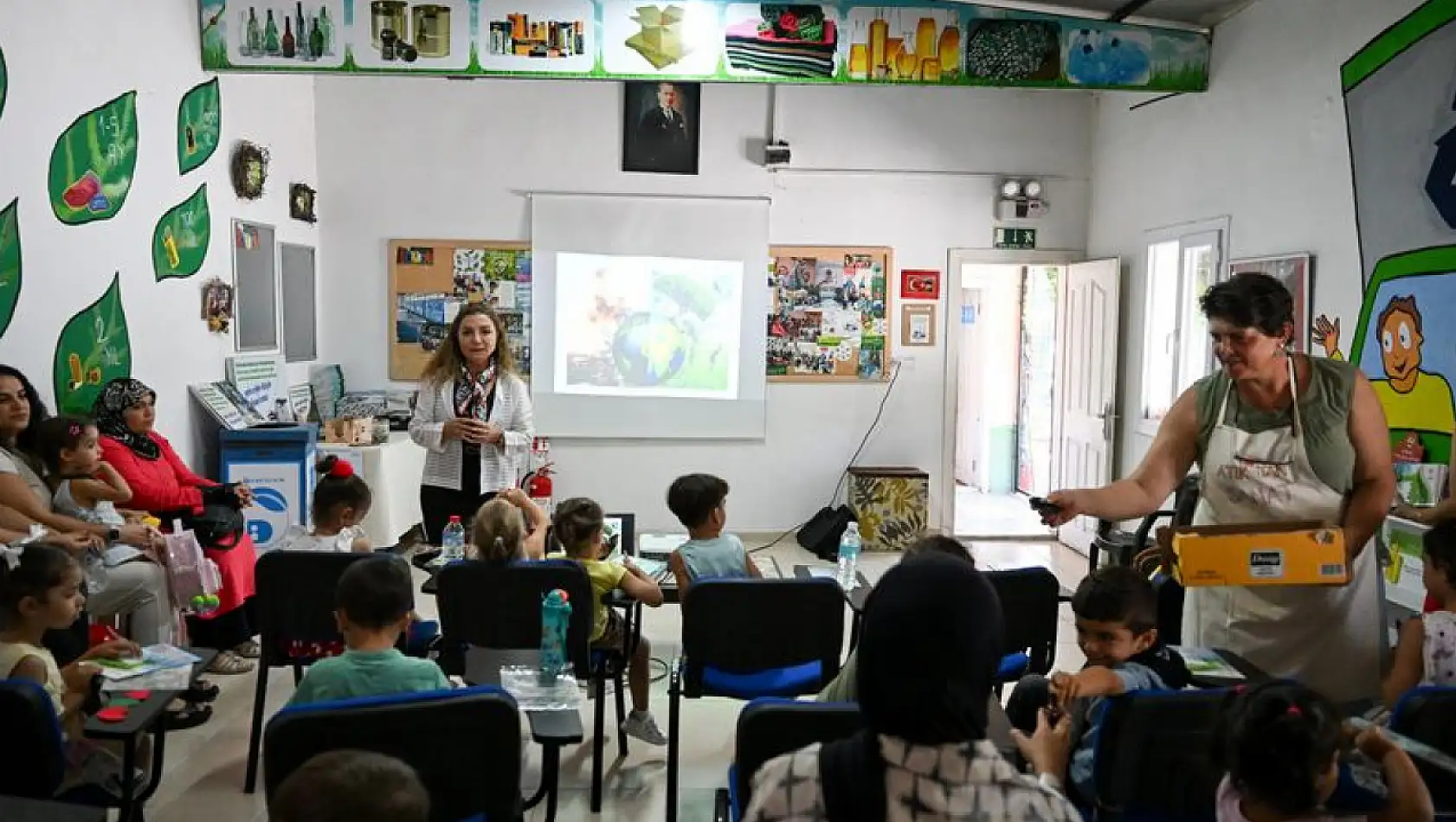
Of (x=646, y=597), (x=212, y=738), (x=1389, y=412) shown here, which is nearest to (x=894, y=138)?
(x=1389, y=412)

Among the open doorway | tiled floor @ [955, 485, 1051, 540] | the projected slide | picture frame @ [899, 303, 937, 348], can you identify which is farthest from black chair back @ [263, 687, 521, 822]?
the open doorway

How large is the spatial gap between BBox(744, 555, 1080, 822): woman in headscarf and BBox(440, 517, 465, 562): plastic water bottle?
8.32ft

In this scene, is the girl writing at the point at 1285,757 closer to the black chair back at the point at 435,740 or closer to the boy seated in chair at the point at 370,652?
the black chair back at the point at 435,740

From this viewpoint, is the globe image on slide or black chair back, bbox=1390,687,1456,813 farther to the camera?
the globe image on slide

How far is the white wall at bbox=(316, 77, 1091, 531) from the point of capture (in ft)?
21.8

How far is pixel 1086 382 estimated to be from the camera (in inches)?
258

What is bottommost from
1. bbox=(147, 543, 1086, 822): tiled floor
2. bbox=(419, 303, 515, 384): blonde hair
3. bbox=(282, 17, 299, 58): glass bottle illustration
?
bbox=(147, 543, 1086, 822): tiled floor

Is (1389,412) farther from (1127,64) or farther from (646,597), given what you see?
(646,597)

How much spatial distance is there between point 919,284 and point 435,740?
563 centimetres

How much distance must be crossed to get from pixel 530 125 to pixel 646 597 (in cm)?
447

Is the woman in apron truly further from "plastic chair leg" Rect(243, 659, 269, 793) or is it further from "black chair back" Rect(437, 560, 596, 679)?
"plastic chair leg" Rect(243, 659, 269, 793)

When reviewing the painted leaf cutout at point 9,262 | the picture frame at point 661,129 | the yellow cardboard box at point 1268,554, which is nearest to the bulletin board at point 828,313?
the picture frame at point 661,129

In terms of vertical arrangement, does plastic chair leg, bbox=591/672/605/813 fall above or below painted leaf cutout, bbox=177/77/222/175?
below

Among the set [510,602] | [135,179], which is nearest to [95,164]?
[135,179]
